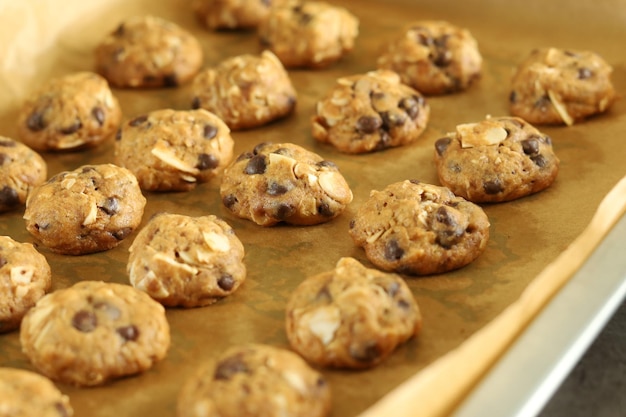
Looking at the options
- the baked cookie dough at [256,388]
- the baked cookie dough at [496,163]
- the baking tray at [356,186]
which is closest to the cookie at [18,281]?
the baking tray at [356,186]

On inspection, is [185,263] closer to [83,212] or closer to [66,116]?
[83,212]

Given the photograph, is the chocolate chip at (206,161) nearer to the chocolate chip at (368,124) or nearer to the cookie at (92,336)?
the chocolate chip at (368,124)

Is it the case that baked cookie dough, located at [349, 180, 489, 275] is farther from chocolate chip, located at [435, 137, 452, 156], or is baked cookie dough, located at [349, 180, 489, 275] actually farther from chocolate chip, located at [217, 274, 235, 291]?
chocolate chip, located at [217, 274, 235, 291]

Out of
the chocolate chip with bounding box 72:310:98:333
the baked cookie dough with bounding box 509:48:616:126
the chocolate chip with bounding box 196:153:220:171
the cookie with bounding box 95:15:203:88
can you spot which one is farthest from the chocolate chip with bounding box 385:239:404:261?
the cookie with bounding box 95:15:203:88

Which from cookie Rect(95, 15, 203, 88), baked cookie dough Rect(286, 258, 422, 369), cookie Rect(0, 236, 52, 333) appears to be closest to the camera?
baked cookie dough Rect(286, 258, 422, 369)

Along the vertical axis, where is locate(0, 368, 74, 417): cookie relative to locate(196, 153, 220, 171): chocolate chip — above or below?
above

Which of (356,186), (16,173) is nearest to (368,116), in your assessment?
(356,186)
